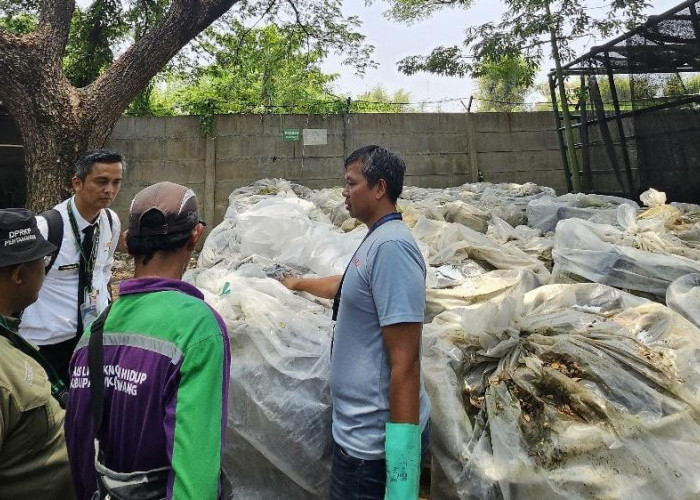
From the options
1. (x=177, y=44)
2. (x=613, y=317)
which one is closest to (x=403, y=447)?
(x=613, y=317)

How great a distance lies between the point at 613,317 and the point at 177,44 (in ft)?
18.2

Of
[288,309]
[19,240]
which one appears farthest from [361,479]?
[19,240]

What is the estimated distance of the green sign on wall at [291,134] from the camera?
23.3ft

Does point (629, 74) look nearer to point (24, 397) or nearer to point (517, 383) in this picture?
point (517, 383)

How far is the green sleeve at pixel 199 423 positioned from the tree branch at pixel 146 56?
495 cm

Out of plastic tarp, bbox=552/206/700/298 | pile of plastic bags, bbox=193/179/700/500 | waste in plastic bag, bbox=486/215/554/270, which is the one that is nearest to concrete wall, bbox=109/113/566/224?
waste in plastic bag, bbox=486/215/554/270

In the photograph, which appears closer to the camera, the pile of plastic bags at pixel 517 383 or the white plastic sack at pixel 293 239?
the pile of plastic bags at pixel 517 383

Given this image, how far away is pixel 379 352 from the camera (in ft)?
4.01

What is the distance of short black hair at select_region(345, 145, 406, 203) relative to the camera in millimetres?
1313

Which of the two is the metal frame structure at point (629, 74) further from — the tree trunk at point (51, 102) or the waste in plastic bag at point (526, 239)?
the tree trunk at point (51, 102)

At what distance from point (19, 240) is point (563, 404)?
1.76 meters

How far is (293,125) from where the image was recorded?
7.15 metres

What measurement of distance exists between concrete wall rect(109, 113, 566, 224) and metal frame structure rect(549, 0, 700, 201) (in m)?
1.11

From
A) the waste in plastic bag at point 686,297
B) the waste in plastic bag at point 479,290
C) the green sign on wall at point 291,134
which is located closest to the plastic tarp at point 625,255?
the waste in plastic bag at point 686,297
